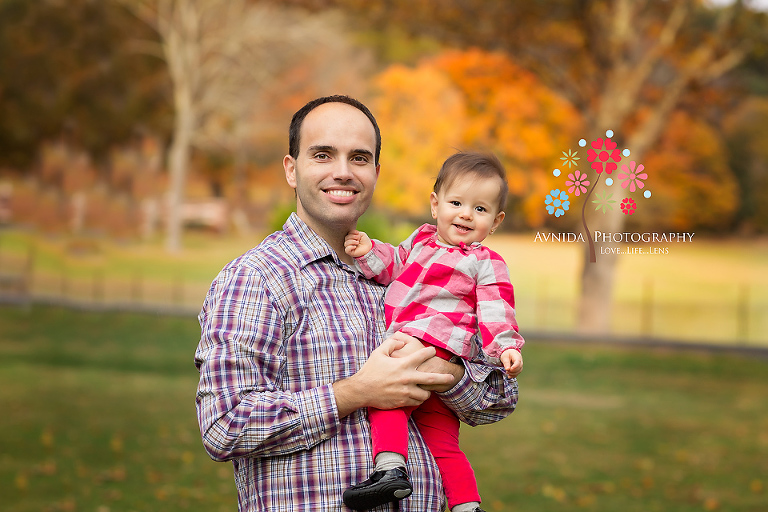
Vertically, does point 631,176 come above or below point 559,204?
above

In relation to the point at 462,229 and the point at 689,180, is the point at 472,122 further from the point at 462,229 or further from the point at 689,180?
the point at 462,229

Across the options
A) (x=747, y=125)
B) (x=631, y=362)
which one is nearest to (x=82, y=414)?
(x=631, y=362)

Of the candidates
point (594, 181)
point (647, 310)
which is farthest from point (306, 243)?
point (647, 310)

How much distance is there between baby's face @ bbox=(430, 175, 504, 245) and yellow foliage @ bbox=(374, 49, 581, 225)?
10348 mm

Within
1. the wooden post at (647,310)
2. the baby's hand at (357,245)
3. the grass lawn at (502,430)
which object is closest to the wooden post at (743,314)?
the wooden post at (647,310)

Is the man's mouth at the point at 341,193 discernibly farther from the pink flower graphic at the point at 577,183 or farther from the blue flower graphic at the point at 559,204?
the pink flower graphic at the point at 577,183

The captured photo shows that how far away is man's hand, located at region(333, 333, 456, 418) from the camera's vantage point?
80.7 inches

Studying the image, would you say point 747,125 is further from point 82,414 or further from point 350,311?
point 350,311

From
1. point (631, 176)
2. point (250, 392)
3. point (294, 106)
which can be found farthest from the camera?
point (294, 106)

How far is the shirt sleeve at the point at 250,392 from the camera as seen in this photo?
197cm

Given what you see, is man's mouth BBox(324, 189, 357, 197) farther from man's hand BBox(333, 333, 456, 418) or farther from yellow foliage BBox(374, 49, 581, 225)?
yellow foliage BBox(374, 49, 581, 225)

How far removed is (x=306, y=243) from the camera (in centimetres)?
231

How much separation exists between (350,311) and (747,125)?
12.8 metres

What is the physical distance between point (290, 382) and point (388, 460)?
1.06 feet
